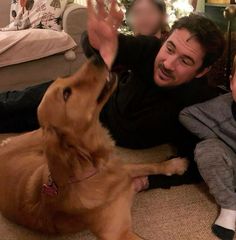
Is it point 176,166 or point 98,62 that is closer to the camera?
point 98,62

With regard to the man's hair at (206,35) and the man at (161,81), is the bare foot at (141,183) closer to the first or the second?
the man at (161,81)

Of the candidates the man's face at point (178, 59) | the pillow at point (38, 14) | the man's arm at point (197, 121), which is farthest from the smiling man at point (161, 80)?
the pillow at point (38, 14)

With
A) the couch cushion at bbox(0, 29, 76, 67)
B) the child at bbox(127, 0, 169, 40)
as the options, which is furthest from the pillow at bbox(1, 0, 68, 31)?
the child at bbox(127, 0, 169, 40)

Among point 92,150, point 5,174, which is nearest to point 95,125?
point 92,150

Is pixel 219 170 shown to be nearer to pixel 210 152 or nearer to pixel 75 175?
pixel 210 152

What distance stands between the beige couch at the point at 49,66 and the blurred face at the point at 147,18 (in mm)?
459

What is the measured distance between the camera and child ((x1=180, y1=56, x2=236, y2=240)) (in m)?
1.52

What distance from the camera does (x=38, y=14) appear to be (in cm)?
320

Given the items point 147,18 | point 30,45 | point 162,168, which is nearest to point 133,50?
point 162,168

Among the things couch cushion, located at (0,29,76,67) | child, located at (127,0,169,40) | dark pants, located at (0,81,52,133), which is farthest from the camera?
couch cushion, located at (0,29,76,67)

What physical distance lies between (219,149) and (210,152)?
0.04 meters

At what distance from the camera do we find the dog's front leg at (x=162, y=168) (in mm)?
1758

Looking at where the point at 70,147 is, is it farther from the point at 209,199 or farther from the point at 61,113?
the point at 209,199

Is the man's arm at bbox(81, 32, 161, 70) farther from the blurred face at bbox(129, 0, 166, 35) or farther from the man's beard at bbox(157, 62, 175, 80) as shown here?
the blurred face at bbox(129, 0, 166, 35)
